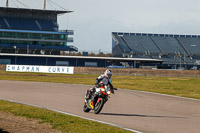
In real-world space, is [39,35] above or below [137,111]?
above

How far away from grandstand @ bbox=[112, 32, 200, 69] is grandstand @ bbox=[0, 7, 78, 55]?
1709 centimetres

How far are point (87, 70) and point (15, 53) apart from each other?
1365 inches

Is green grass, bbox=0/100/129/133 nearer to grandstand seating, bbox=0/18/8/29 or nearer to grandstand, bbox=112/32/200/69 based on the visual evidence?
grandstand seating, bbox=0/18/8/29

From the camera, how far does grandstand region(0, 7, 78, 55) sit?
9775 cm

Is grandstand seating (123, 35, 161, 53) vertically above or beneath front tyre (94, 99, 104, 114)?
above

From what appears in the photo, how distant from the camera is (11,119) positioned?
470 inches

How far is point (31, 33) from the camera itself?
326 ft

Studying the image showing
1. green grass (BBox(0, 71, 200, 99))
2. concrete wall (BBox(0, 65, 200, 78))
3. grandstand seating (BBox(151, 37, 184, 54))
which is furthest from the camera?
grandstand seating (BBox(151, 37, 184, 54))

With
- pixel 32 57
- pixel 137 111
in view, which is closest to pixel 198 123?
pixel 137 111

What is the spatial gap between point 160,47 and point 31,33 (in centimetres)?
3892

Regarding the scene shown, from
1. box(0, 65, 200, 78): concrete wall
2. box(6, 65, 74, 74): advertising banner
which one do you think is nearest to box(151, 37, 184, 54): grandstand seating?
box(0, 65, 200, 78): concrete wall

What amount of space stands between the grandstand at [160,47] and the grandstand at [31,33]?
56.1 ft

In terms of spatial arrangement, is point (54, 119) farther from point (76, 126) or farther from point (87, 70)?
point (87, 70)

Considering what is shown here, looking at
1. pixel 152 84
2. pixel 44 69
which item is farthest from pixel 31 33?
pixel 152 84
